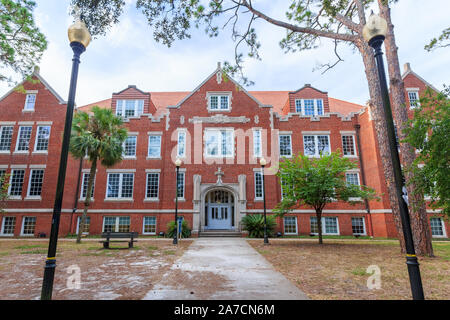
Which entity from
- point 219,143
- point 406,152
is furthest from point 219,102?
point 406,152

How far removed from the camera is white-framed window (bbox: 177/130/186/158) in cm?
2127

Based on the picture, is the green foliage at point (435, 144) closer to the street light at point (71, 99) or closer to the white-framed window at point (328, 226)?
the street light at point (71, 99)

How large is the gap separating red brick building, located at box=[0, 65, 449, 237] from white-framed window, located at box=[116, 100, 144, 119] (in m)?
0.62

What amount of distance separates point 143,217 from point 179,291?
16.9 meters

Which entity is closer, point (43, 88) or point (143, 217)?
point (143, 217)

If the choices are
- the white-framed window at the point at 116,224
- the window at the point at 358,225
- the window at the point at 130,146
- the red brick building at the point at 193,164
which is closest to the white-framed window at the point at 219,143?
the red brick building at the point at 193,164

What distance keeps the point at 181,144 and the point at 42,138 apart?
12430mm

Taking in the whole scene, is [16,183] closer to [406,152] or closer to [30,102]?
[30,102]

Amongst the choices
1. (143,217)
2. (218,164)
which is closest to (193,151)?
(218,164)

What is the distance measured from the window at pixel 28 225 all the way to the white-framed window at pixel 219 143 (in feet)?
50.8

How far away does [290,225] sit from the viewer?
2072cm

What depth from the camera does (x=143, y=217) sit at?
20.8m

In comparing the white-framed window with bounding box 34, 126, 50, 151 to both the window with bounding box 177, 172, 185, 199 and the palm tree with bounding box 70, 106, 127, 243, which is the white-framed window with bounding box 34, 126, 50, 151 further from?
the window with bounding box 177, 172, 185, 199
